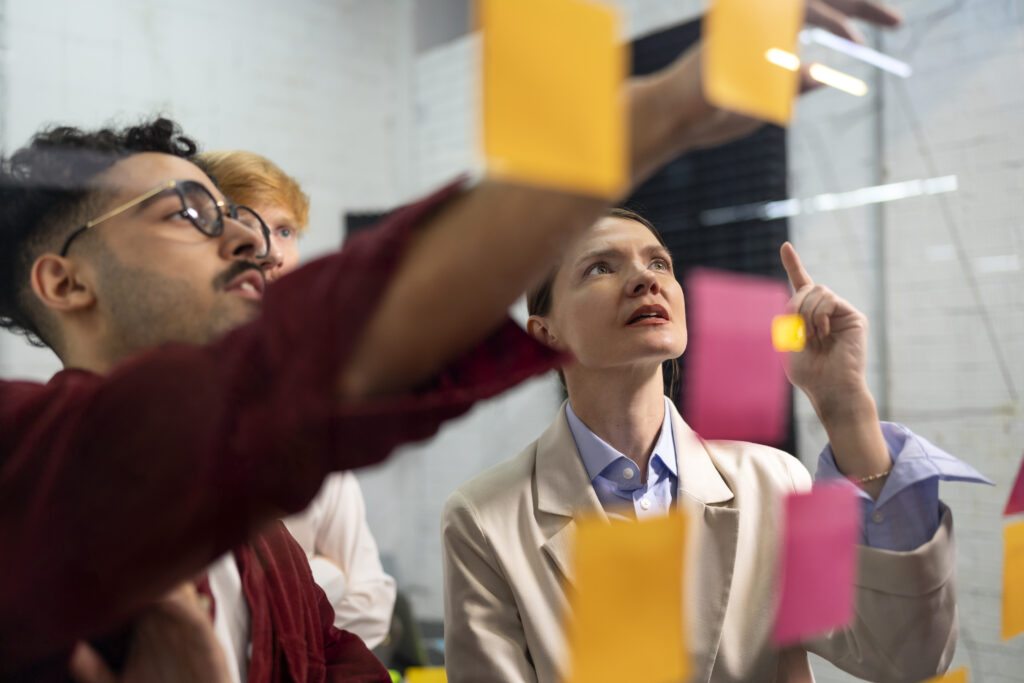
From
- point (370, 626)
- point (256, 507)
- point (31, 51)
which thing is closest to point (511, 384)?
point (256, 507)

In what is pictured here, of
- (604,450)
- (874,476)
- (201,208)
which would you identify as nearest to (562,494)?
(604,450)

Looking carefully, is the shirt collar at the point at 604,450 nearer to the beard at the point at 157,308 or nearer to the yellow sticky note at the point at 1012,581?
the beard at the point at 157,308

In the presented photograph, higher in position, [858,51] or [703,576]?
[858,51]

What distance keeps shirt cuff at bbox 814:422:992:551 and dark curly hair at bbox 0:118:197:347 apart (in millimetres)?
661

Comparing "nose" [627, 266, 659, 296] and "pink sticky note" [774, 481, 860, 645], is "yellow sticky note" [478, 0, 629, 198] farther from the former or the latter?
"pink sticky note" [774, 481, 860, 645]

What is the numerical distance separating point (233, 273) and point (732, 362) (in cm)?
39

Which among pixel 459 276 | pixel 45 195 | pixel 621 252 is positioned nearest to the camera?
pixel 459 276

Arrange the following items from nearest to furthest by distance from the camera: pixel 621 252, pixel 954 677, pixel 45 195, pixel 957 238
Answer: pixel 45 195 < pixel 621 252 < pixel 954 677 < pixel 957 238

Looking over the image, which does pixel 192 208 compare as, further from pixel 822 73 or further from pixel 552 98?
pixel 822 73

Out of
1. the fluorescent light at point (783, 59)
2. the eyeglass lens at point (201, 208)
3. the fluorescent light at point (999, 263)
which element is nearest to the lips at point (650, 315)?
the fluorescent light at point (783, 59)

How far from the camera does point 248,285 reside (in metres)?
0.56

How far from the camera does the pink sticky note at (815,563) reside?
0.68 m

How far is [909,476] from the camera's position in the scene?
792mm

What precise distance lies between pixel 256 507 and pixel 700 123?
329mm
